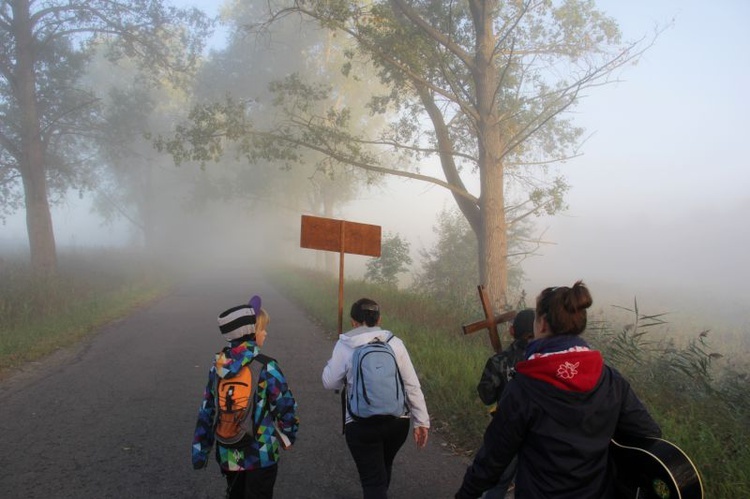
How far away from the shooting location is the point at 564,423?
195 centimetres

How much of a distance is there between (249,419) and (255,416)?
0.06m

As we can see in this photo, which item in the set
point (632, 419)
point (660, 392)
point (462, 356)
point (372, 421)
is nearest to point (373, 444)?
point (372, 421)

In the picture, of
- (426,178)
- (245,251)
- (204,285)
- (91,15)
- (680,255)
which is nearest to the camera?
(426,178)

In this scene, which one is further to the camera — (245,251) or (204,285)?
(245,251)

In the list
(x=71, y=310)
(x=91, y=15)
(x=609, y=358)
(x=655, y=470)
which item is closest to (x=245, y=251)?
(x=91, y=15)

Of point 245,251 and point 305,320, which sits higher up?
point 305,320

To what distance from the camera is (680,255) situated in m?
45.2

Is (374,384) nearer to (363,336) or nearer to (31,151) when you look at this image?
(363,336)

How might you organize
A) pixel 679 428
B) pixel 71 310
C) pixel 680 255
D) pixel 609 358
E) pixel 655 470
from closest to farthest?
pixel 655 470, pixel 679 428, pixel 609 358, pixel 71 310, pixel 680 255

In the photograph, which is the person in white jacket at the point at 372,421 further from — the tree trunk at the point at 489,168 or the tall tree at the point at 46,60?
the tall tree at the point at 46,60

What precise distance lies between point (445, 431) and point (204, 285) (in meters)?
18.7

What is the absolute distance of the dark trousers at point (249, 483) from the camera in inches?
108

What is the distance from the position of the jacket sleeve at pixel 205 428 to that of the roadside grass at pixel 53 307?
19.6 ft

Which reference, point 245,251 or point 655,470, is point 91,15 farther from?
point 245,251
